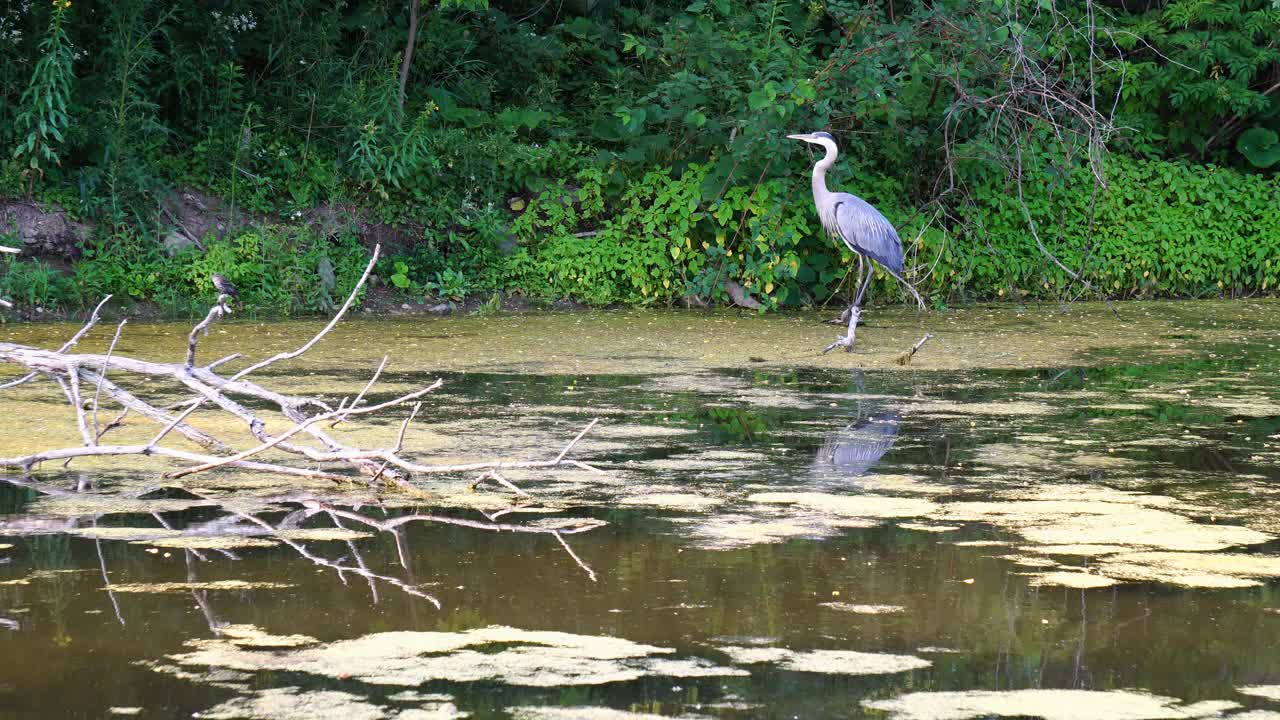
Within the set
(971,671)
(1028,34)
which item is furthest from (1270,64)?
(971,671)

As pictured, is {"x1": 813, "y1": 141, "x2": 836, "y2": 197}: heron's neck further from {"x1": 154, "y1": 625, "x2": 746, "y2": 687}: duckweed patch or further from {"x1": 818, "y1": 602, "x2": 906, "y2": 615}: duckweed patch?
{"x1": 154, "y1": 625, "x2": 746, "y2": 687}: duckweed patch

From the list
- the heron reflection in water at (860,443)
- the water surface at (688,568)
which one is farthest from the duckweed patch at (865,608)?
the heron reflection in water at (860,443)

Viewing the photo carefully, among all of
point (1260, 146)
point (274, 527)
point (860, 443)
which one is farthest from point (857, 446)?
point (1260, 146)

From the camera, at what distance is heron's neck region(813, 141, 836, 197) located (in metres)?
8.82

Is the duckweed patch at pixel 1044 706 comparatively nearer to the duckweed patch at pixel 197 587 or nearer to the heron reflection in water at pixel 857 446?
the duckweed patch at pixel 197 587

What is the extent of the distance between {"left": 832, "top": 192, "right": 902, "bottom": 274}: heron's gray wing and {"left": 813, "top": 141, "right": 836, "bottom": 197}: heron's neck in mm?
156

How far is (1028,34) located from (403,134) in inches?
151

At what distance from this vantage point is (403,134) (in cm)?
973

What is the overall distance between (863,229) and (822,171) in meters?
0.54

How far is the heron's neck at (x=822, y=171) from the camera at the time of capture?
8.82 metres

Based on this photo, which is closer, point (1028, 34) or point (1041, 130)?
point (1028, 34)

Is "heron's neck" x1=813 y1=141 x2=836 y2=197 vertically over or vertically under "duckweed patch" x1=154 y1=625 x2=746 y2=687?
over

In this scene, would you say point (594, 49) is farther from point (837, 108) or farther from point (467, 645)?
point (467, 645)


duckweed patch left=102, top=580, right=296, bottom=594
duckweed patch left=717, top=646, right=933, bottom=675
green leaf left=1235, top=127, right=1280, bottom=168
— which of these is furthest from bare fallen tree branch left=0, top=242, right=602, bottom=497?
green leaf left=1235, top=127, right=1280, bottom=168
